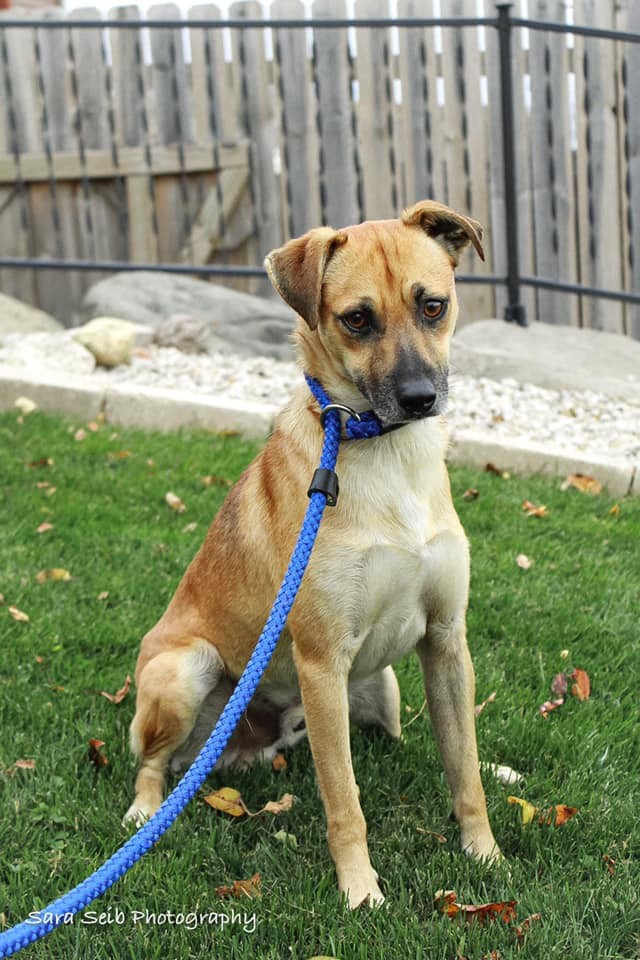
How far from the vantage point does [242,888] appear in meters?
2.98

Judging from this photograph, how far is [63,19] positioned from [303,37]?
249 cm

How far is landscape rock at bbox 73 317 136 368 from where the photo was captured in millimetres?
8562

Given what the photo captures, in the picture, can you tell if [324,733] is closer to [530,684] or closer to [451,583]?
[451,583]

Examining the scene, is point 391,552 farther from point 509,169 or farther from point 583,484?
point 509,169

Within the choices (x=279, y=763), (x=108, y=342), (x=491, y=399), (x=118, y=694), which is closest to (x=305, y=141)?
(x=108, y=342)

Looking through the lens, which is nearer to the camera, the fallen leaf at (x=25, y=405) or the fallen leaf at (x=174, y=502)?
the fallen leaf at (x=174, y=502)

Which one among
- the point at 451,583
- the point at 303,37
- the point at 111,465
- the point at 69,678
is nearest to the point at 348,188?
the point at 303,37

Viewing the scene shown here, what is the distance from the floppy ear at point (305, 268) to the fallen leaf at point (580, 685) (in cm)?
188

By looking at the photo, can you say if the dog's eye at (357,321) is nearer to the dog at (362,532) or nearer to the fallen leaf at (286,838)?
the dog at (362,532)

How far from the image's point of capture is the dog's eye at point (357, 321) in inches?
116

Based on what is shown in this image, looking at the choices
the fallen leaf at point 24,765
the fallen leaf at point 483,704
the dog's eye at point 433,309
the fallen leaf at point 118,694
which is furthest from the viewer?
the fallen leaf at point 118,694

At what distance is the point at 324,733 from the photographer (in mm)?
2965

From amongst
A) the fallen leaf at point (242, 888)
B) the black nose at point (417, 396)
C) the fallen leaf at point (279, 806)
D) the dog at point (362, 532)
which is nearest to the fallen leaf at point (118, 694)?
the dog at point (362, 532)

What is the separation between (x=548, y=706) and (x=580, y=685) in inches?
8.1
